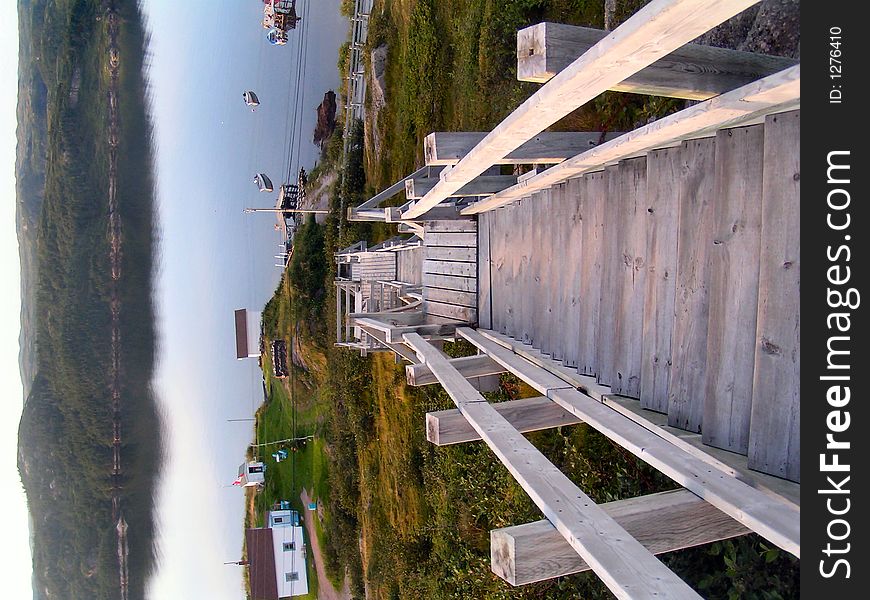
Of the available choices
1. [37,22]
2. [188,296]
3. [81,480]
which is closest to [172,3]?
[37,22]

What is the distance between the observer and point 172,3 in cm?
3108

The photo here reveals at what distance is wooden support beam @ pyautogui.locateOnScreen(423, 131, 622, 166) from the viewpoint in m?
4.38

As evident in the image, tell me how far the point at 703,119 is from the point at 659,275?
1182 mm

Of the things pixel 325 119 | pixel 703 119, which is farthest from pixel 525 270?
pixel 325 119

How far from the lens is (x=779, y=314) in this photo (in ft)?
8.63

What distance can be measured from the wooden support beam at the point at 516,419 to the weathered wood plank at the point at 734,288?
142 cm

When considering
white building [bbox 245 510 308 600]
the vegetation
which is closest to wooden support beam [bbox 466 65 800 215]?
the vegetation

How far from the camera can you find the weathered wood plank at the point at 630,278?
3842 millimetres

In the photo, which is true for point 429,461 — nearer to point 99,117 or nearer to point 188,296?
point 188,296

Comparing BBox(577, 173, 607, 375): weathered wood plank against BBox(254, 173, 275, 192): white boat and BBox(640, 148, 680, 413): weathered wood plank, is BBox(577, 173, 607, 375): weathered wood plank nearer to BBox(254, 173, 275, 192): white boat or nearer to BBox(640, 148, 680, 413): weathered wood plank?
BBox(640, 148, 680, 413): weathered wood plank

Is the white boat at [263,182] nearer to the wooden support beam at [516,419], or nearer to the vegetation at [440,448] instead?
the vegetation at [440,448]

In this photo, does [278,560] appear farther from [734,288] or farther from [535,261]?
[734,288]

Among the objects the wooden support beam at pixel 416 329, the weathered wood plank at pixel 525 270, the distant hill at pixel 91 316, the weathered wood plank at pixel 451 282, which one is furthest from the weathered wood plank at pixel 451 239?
the distant hill at pixel 91 316

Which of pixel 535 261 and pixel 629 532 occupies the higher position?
pixel 535 261
